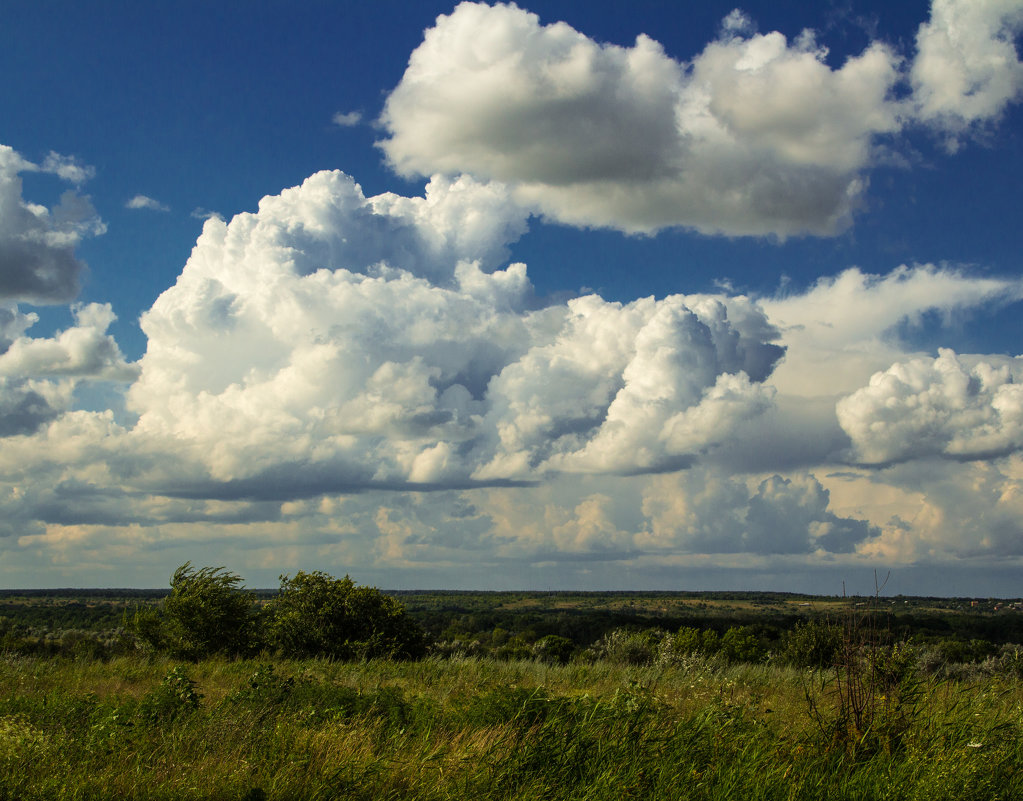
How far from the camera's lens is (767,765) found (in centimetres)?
852

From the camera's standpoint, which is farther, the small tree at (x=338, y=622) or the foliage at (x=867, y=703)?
the small tree at (x=338, y=622)

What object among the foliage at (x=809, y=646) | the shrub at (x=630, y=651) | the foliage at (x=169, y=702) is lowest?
the foliage at (x=809, y=646)

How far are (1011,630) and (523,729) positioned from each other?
286 feet

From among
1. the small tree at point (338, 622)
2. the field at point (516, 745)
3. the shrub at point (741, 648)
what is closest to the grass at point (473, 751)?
the field at point (516, 745)

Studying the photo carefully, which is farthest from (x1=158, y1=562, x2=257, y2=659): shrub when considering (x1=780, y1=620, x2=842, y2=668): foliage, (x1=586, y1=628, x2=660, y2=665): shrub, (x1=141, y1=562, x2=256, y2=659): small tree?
(x1=780, y1=620, x2=842, y2=668): foliage

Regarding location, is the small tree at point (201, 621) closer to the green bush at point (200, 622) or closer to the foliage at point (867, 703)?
the green bush at point (200, 622)

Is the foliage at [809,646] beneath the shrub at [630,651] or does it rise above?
beneath

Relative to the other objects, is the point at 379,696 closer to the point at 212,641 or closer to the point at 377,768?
the point at 377,768

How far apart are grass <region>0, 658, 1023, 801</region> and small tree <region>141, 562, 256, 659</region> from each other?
15.9 meters

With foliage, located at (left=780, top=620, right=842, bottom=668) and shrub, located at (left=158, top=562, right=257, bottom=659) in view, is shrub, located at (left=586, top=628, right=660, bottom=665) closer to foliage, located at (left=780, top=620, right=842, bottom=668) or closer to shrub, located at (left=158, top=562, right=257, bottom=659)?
foliage, located at (left=780, top=620, right=842, bottom=668)

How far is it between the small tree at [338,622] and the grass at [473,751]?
1544 cm

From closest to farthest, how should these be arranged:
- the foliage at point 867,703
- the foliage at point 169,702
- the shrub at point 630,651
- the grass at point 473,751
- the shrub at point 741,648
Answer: the grass at point 473,751 < the foliage at point 867,703 < the foliage at point 169,702 < the shrub at point 630,651 < the shrub at point 741,648

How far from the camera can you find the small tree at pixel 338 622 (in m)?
26.9

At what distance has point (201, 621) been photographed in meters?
27.3
